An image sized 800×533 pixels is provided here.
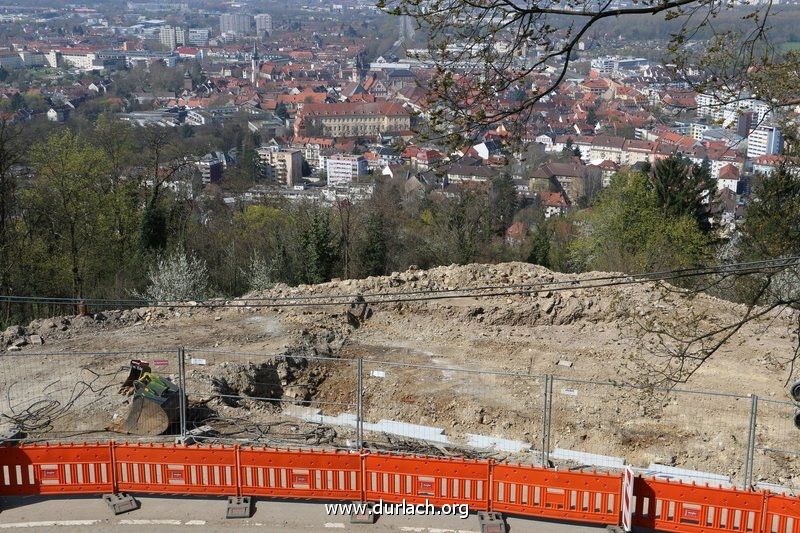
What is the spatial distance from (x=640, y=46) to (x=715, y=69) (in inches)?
6976

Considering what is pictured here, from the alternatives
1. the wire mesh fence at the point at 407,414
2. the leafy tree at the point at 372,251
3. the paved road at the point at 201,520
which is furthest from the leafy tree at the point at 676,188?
the paved road at the point at 201,520

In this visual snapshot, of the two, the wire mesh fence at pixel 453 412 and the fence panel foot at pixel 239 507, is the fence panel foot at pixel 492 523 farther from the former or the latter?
the fence panel foot at pixel 239 507

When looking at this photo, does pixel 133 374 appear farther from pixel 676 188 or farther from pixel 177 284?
pixel 676 188

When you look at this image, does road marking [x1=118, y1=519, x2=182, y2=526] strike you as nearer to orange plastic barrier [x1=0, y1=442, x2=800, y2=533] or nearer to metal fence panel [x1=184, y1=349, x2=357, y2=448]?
orange plastic barrier [x1=0, y1=442, x2=800, y2=533]

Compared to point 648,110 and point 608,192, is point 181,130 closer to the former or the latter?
point 608,192

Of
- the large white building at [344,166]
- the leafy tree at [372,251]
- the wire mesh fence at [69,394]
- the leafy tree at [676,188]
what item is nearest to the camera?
the wire mesh fence at [69,394]

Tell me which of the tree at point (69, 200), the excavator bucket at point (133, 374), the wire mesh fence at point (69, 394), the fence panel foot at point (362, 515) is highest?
the tree at point (69, 200)

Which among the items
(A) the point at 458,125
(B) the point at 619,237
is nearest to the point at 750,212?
(B) the point at 619,237

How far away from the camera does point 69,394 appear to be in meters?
13.3

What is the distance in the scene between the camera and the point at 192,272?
926 inches

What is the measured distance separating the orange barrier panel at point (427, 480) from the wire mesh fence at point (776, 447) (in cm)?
393

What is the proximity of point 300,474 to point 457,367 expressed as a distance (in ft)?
19.7

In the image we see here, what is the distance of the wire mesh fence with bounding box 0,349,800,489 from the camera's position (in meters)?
11.9

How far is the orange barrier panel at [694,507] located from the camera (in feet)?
30.4
